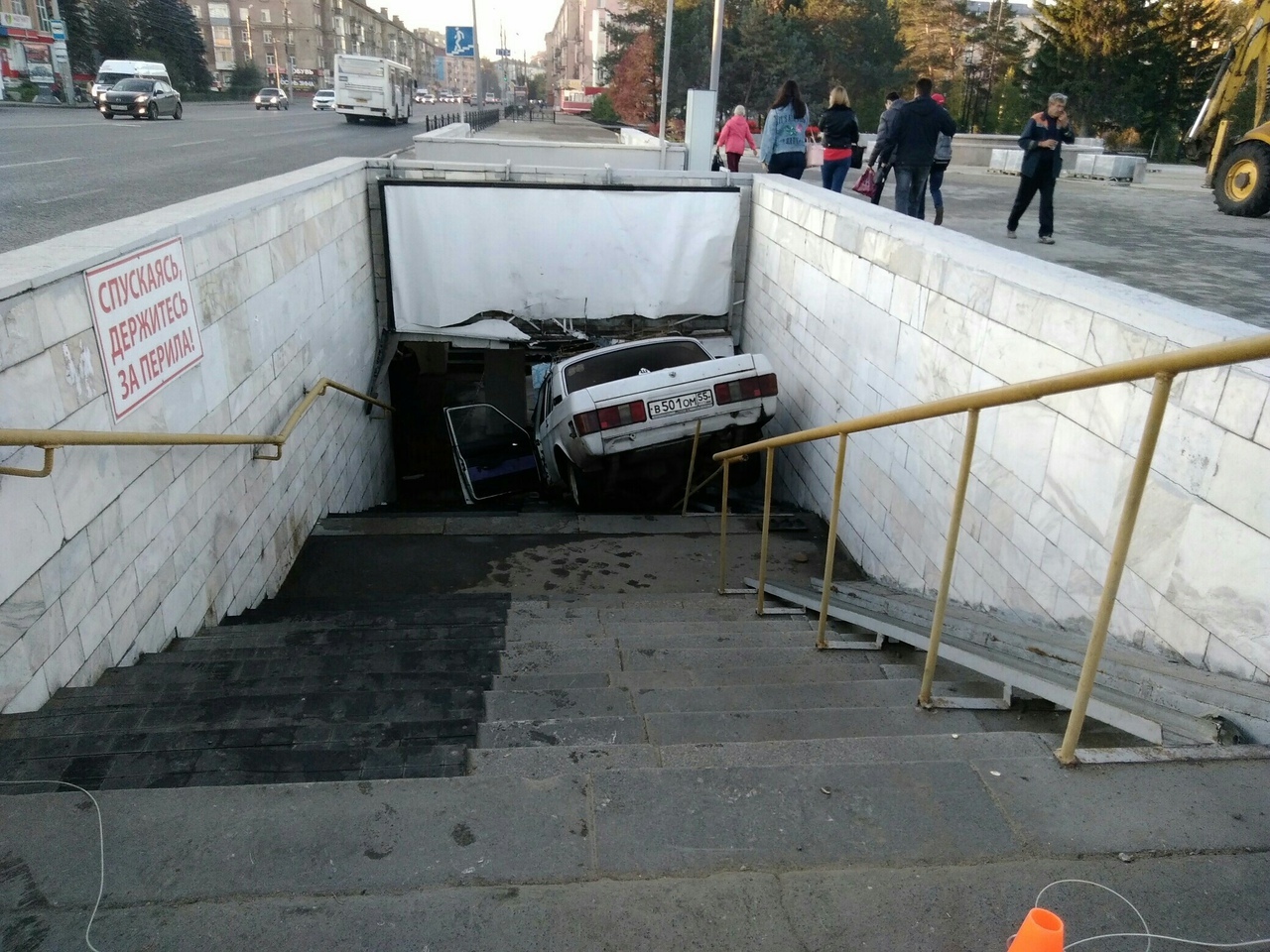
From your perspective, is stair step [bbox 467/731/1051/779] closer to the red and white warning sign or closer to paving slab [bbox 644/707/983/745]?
paving slab [bbox 644/707/983/745]

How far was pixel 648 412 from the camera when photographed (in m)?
7.75

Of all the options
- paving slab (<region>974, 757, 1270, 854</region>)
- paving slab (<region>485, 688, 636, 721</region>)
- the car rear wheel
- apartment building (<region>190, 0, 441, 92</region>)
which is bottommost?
the car rear wheel

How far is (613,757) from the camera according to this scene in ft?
8.93

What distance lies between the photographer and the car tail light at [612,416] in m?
7.70

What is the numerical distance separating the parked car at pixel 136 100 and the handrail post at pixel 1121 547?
33229 millimetres

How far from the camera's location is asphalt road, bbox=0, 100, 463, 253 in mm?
9703

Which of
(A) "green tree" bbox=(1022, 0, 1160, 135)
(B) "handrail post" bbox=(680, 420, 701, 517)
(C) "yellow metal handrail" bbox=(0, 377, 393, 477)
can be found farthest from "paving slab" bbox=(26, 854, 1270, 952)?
(A) "green tree" bbox=(1022, 0, 1160, 135)

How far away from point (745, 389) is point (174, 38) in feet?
217

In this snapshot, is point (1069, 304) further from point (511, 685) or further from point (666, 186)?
point (666, 186)

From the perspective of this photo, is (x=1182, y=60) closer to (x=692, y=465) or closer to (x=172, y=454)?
(x=692, y=465)

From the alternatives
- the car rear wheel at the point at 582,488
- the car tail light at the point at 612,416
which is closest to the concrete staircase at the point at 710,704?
the car tail light at the point at 612,416

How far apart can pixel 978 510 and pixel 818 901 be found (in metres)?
3.15

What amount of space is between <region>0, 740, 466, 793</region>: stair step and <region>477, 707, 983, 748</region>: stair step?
27 centimetres

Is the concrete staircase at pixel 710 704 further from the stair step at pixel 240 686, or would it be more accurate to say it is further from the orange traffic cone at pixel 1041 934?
the orange traffic cone at pixel 1041 934
